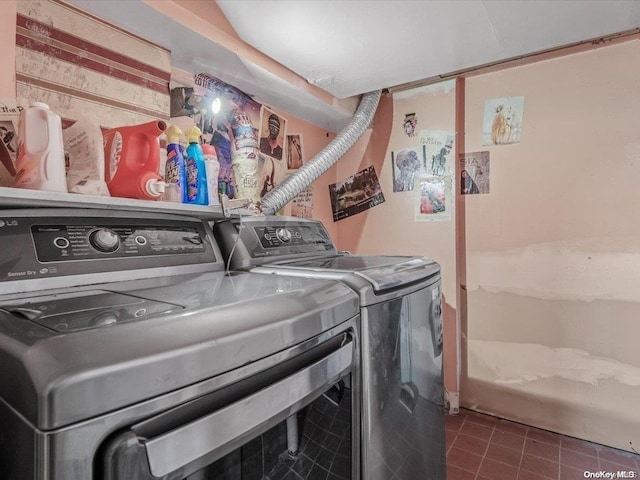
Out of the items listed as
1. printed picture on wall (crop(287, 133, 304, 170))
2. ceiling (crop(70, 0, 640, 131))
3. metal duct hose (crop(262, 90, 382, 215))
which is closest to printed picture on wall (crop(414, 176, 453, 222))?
metal duct hose (crop(262, 90, 382, 215))

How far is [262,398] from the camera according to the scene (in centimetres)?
53

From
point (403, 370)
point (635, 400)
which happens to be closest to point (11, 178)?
point (403, 370)

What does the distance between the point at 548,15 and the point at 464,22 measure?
1.04 feet

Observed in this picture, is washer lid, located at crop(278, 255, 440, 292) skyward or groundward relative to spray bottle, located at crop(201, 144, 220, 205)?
groundward

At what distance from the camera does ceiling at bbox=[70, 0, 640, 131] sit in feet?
4.21

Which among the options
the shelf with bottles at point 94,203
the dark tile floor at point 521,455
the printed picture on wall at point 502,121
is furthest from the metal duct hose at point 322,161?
the dark tile floor at point 521,455

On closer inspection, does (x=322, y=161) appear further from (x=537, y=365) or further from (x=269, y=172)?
(x=537, y=365)

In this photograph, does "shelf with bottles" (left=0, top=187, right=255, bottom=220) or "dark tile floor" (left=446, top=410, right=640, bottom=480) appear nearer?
"shelf with bottles" (left=0, top=187, right=255, bottom=220)

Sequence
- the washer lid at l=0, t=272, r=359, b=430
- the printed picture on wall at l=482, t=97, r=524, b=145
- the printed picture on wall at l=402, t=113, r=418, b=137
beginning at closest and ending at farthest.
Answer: the washer lid at l=0, t=272, r=359, b=430 < the printed picture on wall at l=482, t=97, r=524, b=145 < the printed picture on wall at l=402, t=113, r=418, b=137

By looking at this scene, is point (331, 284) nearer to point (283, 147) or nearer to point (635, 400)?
point (283, 147)

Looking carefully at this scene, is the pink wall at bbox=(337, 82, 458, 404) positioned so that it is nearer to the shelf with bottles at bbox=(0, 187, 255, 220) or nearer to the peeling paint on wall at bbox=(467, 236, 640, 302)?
the peeling paint on wall at bbox=(467, 236, 640, 302)

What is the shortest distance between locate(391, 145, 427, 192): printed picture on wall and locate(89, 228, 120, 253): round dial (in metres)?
1.79

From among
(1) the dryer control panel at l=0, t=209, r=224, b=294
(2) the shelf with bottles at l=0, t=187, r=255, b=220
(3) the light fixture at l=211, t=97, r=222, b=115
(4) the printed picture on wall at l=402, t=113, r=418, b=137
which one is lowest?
(1) the dryer control panel at l=0, t=209, r=224, b=294

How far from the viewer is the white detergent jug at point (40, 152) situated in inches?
29.1
